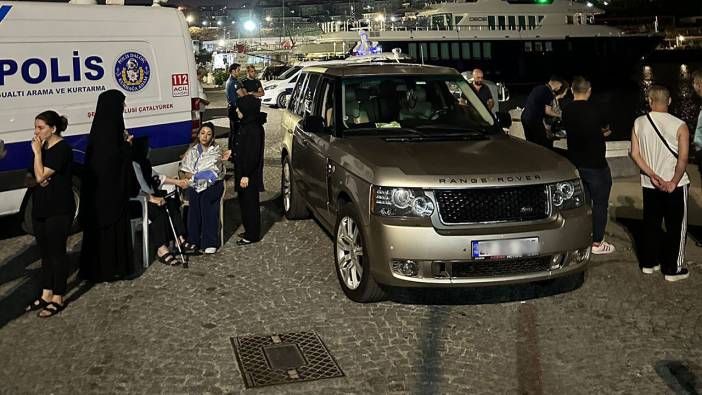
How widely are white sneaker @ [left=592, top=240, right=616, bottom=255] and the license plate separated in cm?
213

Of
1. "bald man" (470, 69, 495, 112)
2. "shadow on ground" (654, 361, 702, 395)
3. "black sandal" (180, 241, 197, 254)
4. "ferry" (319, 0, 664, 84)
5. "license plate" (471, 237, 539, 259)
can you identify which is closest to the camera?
"shadow on ground" (654, 361, 702, 395)

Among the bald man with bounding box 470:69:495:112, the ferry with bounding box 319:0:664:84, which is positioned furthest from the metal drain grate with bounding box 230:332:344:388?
the ferry with bounding box 319:0:664:84

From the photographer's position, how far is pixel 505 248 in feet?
16.2

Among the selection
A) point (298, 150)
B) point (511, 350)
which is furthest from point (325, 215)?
point (511, 350)

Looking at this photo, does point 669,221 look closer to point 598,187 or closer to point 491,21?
point 598,187

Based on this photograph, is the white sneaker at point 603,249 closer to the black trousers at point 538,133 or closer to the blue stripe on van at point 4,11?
the black trousers at point 538,133

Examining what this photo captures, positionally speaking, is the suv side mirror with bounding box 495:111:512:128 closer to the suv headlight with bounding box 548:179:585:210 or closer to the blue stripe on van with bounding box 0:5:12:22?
the suv headlight with bounding box 548:179:585:210

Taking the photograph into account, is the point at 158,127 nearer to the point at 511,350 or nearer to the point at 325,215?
the point at 325,215

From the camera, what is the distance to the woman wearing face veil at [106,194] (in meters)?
5.79

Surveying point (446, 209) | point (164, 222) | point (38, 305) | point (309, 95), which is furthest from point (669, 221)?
point (38, 305)

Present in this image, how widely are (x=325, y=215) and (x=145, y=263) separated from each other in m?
1.76

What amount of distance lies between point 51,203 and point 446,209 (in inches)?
115

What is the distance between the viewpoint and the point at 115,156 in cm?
582

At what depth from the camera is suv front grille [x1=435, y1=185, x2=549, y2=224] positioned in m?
4.96
